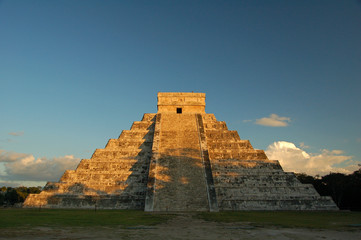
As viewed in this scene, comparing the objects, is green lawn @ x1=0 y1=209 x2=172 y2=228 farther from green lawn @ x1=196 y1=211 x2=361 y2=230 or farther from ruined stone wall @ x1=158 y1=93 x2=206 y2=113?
ruined stone wall @ x1=158 y1=93 x2=206 y2=113

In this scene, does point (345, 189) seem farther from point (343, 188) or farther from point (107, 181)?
point (107, 181)

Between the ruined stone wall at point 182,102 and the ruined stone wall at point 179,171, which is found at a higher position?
the ruined stone wall at point 182,102

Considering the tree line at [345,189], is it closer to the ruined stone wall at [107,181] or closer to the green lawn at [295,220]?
the green lawn at [295,220]

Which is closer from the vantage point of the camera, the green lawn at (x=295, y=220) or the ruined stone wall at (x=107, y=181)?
the green lawn at (x=295, y=220)

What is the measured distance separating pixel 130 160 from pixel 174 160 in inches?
126

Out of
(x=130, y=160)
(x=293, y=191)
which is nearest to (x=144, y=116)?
(x=130, y=160)

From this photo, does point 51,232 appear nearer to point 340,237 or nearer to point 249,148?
point 340,237

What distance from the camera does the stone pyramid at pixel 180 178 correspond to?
49.1 feet

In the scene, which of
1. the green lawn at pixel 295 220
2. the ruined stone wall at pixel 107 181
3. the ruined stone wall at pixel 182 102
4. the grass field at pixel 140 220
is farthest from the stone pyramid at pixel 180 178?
the ruined stone wall at pixel 182 102

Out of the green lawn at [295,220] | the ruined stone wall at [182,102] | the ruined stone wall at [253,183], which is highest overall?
the ruined stone wall at [182,102]

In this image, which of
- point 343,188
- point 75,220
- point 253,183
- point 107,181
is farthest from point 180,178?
point 343,188

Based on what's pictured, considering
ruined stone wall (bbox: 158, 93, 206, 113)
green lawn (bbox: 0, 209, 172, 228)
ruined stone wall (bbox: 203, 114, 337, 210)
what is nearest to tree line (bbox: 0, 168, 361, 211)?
ruined stone wall (bbox: 203, 114, 337, 210)

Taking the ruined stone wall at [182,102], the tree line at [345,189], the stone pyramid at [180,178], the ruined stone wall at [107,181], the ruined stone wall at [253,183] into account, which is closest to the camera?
the stone pyramid at [180,178]

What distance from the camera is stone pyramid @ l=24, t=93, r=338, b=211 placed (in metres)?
15.0
